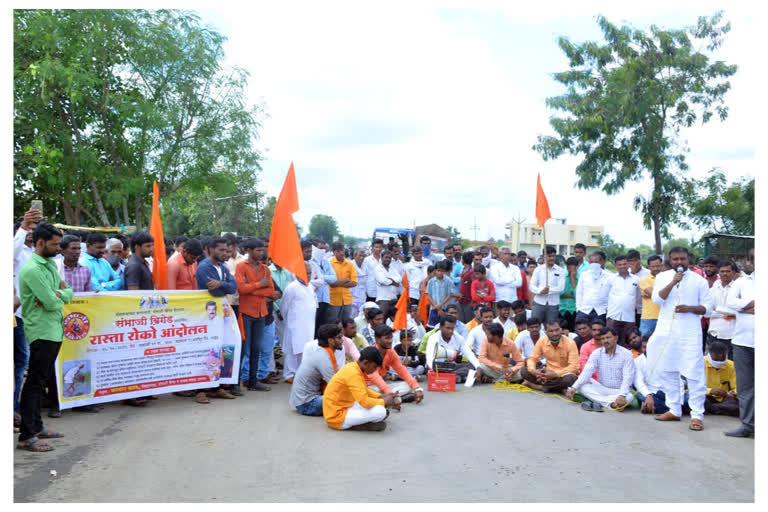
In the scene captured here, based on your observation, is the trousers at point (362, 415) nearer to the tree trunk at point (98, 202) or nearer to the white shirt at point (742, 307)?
the white shirt at point (742, 307)

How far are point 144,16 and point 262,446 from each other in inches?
708

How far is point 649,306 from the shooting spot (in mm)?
9492

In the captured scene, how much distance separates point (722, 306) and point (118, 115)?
1753 cm

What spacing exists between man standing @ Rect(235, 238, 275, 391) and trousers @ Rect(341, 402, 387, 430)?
90.6 inches

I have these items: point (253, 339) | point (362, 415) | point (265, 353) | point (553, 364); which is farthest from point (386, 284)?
point (362, 415)

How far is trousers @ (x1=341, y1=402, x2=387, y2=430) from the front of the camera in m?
6.50

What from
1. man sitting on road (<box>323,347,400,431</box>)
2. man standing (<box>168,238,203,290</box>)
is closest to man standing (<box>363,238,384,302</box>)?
man standing (<box>168,238,203,290</box>)

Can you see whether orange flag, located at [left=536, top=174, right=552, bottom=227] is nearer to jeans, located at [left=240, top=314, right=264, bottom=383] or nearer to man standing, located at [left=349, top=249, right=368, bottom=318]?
man standing, located at [left=349, top=249, right=368, bottom=318]

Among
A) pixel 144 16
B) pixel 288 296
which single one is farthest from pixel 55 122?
pixel 288 296

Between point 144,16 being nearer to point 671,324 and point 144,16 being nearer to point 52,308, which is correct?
point 52,308

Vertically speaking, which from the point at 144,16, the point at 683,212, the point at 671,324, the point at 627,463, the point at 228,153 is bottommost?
the point at 627,463

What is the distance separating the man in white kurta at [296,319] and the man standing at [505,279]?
401cm

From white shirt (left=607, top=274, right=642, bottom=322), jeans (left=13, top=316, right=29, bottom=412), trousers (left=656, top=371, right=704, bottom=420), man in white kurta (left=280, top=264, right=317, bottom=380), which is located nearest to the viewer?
jeans (left=13, top=316, right=29, bottom=412)

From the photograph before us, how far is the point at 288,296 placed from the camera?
8977 mm
